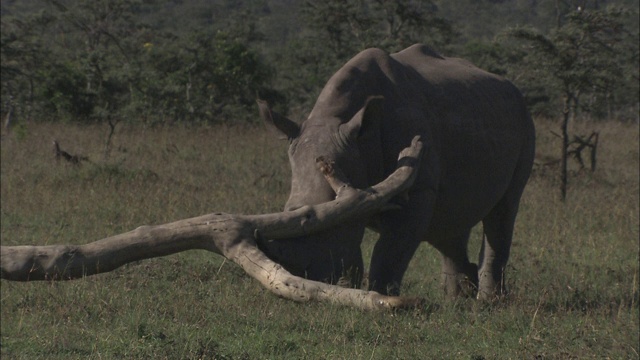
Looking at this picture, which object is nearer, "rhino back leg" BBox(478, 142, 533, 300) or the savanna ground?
the savanna ground

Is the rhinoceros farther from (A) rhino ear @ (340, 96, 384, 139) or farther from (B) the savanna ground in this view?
(B) the savanna ground

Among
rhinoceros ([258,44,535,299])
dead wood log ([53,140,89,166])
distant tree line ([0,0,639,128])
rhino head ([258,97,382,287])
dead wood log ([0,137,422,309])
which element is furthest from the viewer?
dead wood log ([53,140,89,166])

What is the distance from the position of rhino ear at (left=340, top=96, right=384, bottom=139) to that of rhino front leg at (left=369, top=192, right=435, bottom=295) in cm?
61

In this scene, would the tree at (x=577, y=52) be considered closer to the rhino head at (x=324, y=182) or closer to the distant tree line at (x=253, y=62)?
the distant tree line at (x=253, y=62)

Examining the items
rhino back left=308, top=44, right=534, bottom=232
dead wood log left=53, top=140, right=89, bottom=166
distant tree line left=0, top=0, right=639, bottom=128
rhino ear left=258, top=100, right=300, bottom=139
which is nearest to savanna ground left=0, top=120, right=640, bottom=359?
dead wood log left=53, top=140, right=89, bottom=166

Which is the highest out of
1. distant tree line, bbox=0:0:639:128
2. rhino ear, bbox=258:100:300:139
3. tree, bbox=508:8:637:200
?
rhino ear, bbox=258:100:300:139

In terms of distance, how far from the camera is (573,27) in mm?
13961

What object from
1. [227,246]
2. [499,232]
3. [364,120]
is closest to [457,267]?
[499,232]

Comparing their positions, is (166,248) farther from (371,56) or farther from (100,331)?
(371,56)

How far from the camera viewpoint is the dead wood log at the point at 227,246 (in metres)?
5.42

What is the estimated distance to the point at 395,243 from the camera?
6.85m

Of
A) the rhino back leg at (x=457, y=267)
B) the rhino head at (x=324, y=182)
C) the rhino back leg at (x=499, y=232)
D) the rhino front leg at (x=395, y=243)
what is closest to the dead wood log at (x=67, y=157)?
the rhino back leg at (x=457, y=267)

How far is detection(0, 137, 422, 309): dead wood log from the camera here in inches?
213

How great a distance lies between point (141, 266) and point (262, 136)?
9.48m
